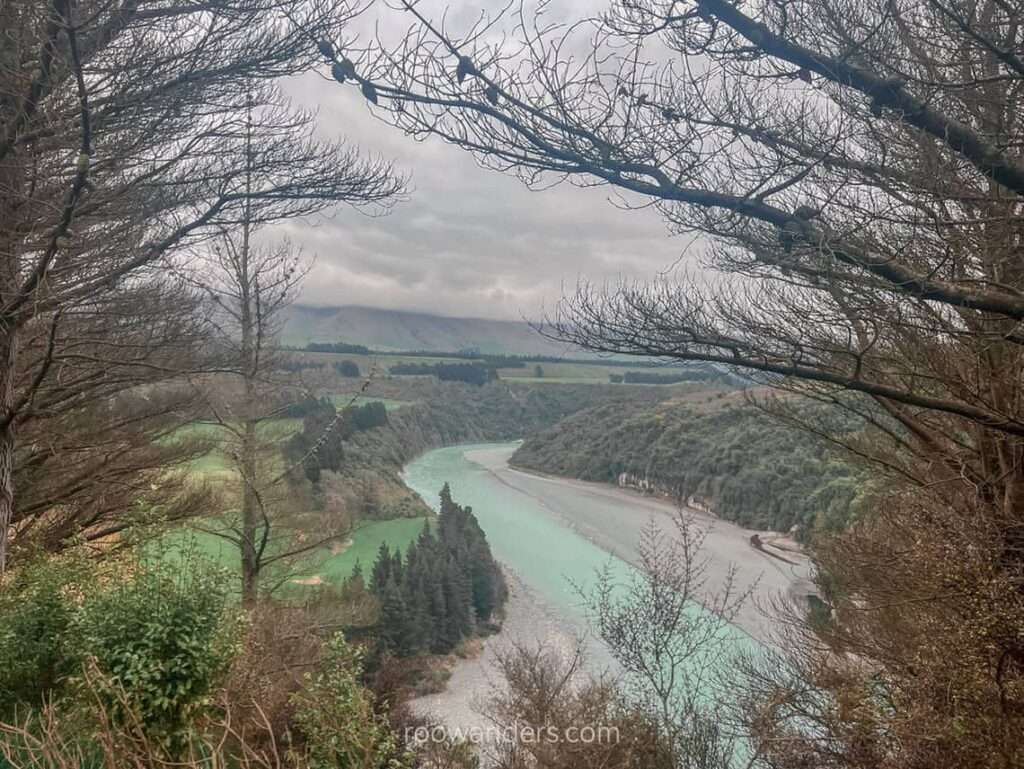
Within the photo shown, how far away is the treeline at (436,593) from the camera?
1222 cm

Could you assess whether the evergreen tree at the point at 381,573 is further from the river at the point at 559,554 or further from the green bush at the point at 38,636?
the green bush at the point at 38,636

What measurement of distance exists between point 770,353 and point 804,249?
1.48ft

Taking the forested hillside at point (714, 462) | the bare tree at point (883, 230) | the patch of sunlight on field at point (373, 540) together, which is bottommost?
the patch of sunlight on field at point (373, 540)

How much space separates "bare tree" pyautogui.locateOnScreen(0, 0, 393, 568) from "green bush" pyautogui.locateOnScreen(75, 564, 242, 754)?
4.78 feet

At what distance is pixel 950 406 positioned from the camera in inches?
87.9

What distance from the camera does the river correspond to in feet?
38.0

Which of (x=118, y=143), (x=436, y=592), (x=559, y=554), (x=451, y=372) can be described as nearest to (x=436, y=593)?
(x=436, y=592)

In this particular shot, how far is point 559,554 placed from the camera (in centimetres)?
1834

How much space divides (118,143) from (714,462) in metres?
23.6

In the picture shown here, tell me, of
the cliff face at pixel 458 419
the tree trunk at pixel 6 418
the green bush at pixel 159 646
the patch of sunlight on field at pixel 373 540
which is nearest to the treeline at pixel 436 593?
the patch of sunlight on field at pixel 373 540

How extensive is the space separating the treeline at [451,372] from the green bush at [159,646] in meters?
45.5

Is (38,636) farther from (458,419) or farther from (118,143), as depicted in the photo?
(458,419)

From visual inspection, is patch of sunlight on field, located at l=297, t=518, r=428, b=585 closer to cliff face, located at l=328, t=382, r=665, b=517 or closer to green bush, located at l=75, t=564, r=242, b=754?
cliff face, located at l=328, t=382, r=665, b=517

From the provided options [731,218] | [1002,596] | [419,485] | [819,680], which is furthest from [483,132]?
[419,485]
